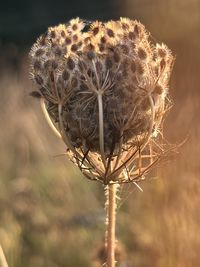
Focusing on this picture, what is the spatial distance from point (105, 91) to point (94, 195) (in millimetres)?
5937

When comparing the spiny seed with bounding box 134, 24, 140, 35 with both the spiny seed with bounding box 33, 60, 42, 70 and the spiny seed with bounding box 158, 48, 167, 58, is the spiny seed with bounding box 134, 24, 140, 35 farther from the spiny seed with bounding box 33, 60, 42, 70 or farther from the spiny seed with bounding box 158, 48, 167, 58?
the spiny seed with bounding box 33, 60, 42, 70

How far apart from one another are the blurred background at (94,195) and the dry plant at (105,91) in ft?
1.46

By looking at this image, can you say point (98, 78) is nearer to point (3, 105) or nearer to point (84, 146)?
point (84, 146)

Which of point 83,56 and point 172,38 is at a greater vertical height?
point 172,38

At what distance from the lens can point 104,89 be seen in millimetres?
2750

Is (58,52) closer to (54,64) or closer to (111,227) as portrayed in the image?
(54,64)

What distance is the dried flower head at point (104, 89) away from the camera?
277 centimetres

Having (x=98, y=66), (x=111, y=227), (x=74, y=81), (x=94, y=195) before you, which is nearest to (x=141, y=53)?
(x=98, y=66)

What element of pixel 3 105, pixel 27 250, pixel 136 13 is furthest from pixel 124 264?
pixel 136 13

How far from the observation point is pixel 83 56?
110 inches

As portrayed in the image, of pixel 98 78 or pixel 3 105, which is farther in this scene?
pixel 3 105

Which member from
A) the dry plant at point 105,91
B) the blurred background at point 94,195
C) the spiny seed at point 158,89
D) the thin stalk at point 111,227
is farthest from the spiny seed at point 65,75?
the blurred background at point 94,195

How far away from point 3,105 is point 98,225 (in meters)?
3.53

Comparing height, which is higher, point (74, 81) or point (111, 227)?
point (74, 81)
